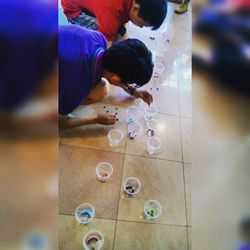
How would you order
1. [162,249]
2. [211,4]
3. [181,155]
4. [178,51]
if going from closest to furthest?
[211,4] → [162,249] → [181,155] → [178,51]

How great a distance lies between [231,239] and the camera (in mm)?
286

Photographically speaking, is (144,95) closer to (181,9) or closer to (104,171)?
(104,171)

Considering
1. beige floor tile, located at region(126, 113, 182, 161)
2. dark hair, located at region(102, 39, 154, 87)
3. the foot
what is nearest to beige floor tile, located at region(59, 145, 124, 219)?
beige floor tile, located at region(126, 113, 182, 161)

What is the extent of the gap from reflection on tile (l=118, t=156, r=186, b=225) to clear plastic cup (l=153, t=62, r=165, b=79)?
78 centimetres

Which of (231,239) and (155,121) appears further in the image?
(155,121)

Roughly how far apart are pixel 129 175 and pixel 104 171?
14cm

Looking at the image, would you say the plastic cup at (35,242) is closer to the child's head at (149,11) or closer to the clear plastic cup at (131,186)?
the clear plastic cup at (131,186)

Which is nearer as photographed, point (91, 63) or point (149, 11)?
point (91, 63)

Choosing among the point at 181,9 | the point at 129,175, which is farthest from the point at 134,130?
the point at 181,9

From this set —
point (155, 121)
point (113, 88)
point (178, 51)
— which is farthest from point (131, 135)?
point (178, 51)

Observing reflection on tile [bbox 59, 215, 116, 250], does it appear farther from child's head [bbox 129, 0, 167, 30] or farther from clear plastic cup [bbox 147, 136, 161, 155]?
child's head [bbox 129, 0, 167, 30]

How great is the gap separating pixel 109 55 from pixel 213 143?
998 mm

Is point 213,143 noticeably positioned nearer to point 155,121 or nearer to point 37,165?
point 37,165

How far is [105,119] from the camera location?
5.01 feet
